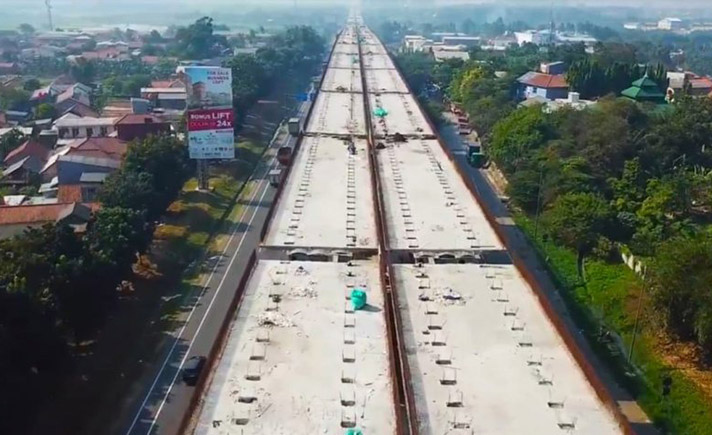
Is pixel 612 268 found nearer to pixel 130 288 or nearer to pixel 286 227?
pixel 286 227

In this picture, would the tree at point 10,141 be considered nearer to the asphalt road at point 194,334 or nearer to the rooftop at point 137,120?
the rooftop at point 137,120

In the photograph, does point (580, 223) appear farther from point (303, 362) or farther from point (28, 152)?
point (28, 152)

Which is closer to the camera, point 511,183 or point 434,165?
point 434,165

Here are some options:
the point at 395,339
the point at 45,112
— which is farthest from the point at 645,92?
the point at 45,112

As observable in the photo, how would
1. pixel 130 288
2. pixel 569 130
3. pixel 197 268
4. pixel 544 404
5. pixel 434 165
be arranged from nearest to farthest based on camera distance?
pixel 544 404 → pixel 130 288 → pixel 197 268 → pixel 434 165 → pixel 569 130

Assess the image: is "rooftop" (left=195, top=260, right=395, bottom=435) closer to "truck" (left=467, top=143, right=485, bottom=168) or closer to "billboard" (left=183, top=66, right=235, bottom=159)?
"billboard" (left=183, top=66, right=235, bottom=159)

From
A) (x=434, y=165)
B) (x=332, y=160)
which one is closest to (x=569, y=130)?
(x=434, y=165)
